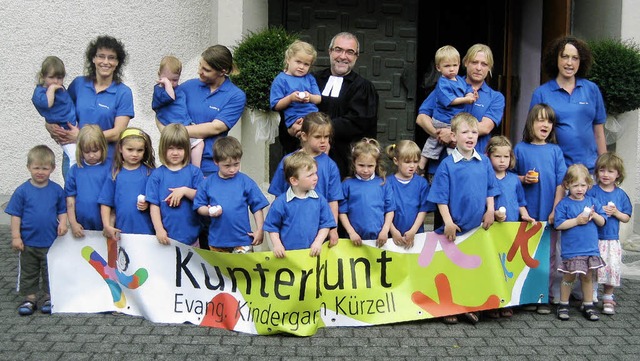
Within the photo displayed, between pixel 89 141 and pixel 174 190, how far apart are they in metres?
0.71

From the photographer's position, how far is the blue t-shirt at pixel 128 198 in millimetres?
6199

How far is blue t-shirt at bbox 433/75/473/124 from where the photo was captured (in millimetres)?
6504

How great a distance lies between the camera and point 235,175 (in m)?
6.18

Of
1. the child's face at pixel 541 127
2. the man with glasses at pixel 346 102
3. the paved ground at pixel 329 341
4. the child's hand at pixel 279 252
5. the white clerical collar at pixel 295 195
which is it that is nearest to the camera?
the paved ground at pixel 329 341

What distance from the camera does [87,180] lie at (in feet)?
20.6

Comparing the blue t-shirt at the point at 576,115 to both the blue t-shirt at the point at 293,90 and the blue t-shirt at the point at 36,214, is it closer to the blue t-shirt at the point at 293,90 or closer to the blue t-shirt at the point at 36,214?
the blue t-shirt at the point at 293,90

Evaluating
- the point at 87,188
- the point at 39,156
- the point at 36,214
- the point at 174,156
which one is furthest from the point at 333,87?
the point at 36,214

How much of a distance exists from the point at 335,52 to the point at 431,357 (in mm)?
2404

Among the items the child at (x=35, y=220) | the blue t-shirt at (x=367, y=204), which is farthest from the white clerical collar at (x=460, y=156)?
the child at (x=35, y=220)

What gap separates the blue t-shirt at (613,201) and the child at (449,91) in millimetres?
1102

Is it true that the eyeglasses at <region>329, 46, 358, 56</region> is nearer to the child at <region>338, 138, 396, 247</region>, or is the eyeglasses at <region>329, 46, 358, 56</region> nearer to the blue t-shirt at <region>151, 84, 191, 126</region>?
the child at <region>338, 138, 396, 247</region>

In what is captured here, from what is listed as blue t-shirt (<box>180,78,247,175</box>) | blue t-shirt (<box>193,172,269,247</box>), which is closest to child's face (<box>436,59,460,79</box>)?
blue t-shirt (<box>180,78,247,175</box>)

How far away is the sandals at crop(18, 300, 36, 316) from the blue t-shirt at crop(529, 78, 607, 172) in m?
3.89

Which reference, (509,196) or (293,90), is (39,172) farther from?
(509,196)
